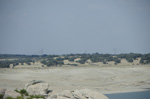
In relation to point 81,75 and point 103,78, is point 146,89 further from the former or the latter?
point 81,75

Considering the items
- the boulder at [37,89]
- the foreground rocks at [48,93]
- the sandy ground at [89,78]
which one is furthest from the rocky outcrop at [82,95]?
the sandy ground at [89,78]

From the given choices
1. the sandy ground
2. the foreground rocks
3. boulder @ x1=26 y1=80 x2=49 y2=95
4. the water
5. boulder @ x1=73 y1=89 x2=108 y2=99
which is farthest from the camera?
the sandy ground

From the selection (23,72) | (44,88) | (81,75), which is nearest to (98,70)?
(81,75)

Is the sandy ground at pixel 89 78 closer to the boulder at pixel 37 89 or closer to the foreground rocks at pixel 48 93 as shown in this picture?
the boulder at pixel 37 89

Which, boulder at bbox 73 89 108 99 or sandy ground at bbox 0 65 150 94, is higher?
boulder at bbox 73 89 108 99

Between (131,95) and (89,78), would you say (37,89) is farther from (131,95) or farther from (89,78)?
(89,78)

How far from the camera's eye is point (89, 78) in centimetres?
6906

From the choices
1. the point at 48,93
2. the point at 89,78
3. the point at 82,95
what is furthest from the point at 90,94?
the point at 89,78

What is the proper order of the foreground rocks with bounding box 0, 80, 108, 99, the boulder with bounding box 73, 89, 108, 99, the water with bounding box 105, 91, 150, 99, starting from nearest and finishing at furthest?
the boulder with bounding box 73, 89, 108, 99 → the foreground rocks with bounding box 0, 80, 108, 99 → the water with bounding box 105, 91, 150, 99

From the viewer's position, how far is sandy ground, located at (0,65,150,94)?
5812cm

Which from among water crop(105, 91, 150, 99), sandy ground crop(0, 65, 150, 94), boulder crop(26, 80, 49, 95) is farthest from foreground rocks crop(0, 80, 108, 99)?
sandy ground crop(0, 65, 150, 94)

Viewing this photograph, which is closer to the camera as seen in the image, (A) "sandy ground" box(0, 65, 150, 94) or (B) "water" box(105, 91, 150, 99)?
(B) "water" box(105, 91, 150, 99)

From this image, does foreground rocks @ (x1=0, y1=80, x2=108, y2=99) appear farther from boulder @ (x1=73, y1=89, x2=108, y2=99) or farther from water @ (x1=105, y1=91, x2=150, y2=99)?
water @ (x1=105, y1=91, x2=150, y2=99)

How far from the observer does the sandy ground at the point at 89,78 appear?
191 ft
